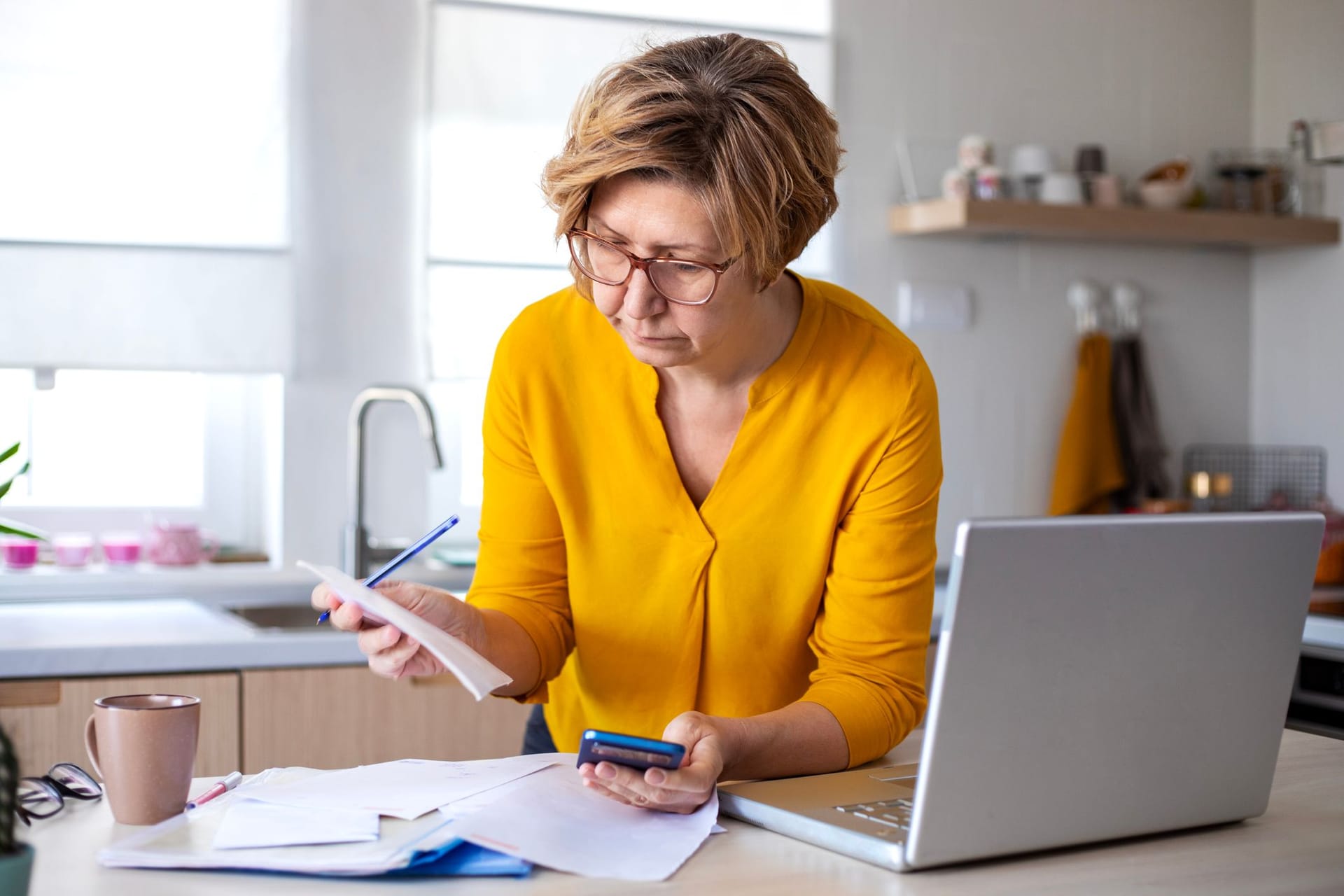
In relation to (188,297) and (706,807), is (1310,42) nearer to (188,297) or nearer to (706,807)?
(188,297)

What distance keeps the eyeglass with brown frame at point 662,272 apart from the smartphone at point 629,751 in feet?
1.50

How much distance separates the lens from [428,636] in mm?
1047

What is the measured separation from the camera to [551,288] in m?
2.95

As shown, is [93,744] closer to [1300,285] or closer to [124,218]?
[124,218]

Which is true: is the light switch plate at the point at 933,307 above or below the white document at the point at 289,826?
above

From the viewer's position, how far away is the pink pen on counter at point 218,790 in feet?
3.65

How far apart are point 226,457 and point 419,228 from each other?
64 cm

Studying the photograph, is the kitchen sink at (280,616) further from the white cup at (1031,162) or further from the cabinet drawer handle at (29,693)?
the white cup at (1031,162)

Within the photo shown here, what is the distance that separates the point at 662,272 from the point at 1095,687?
58cm

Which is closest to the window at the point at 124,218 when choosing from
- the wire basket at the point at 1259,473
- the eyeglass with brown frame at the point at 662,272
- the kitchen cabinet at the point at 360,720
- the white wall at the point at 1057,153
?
the kitchen cabinet at the point at 360,720

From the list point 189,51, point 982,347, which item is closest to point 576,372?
point 189,51

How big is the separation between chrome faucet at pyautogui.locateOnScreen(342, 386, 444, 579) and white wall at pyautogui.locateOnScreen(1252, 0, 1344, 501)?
7.23ft

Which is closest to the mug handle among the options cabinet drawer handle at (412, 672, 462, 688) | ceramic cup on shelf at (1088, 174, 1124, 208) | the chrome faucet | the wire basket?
cabinet drawer handle at (412, 672, 462, 688)

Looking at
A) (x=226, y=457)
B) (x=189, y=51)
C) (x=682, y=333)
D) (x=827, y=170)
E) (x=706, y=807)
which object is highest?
(x=189, y=51)
